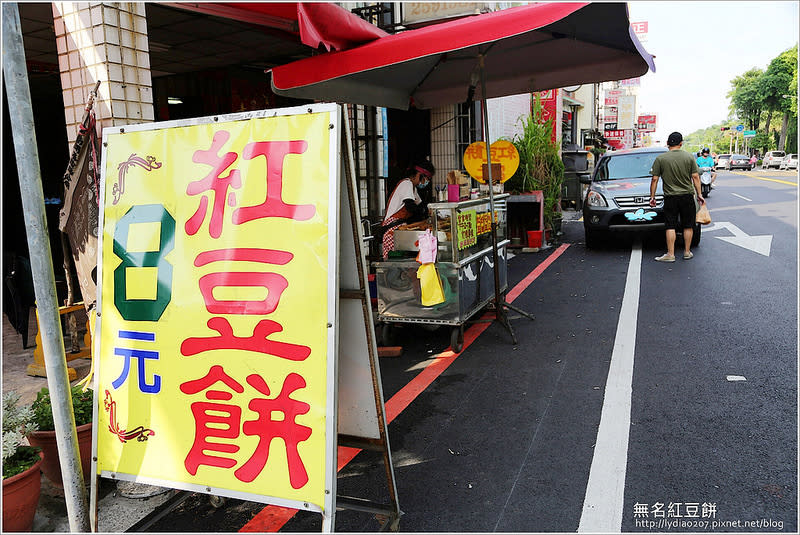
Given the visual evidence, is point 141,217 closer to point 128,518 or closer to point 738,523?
point 128,518

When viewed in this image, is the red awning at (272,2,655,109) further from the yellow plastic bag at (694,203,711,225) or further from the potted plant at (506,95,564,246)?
the potted plant at (506,95,564,246)

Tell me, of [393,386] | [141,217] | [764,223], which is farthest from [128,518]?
[764,223]

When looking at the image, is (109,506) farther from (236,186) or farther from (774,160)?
(774,160)

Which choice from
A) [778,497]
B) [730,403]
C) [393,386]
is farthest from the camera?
[393,386]

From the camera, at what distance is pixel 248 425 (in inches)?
96.9


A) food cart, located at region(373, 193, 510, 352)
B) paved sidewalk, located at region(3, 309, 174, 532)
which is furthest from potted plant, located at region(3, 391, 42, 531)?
food cart, located at region(373, 193, 510, 352)

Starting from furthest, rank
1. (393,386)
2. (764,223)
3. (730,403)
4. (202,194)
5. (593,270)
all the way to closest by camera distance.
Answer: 1. (764,223)
2. (593,270)
3. (393,386)
4. (730,403)
5. (202,194)

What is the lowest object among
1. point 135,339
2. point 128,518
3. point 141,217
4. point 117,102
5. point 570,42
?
point 128,518

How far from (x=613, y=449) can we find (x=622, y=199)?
7.18 m

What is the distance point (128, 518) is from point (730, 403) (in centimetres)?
392

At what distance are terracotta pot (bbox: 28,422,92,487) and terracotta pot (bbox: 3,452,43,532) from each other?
0.29 m

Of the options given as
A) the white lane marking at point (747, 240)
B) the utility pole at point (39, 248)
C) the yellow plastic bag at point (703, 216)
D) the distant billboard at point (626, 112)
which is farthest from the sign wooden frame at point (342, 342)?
the distant billboard at point (626, 112)

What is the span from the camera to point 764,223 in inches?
492

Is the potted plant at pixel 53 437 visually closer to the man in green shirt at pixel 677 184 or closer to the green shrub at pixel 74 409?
the green shrub at pixel 74 409
